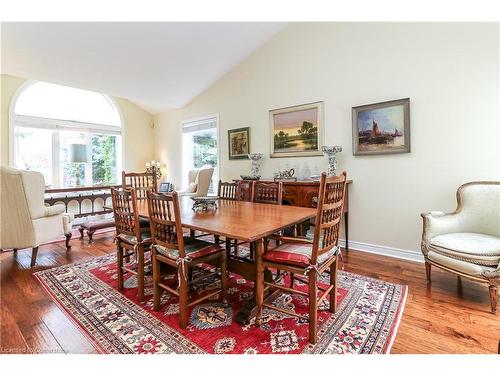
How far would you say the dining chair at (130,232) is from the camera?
2.15 m

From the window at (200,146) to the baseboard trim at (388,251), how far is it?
9.48ft

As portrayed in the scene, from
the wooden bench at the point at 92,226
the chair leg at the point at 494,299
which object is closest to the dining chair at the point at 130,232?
the wooden bench at the point at 92,226

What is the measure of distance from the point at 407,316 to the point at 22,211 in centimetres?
388

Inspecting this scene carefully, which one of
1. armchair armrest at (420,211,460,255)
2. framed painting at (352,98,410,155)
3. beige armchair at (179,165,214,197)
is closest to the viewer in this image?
armchair armrest at (420,211,460,255)

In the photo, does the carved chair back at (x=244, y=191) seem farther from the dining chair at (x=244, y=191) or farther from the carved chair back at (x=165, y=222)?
the carved chair back at (x=165, y=222)

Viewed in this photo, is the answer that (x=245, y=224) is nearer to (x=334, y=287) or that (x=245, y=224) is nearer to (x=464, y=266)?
(x=334, y=287)

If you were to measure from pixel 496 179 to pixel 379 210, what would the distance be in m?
1.12

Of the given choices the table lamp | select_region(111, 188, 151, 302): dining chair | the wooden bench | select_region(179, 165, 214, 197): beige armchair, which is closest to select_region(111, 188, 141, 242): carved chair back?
select_region(111, 188, 151, 302): dining chair

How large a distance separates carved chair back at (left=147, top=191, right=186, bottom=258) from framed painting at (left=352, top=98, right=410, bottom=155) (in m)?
2.54

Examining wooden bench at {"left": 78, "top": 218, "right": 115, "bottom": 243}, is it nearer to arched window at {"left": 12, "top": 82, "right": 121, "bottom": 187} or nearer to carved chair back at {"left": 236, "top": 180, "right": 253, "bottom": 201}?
arched window at {"left": 12, "top": 82, "right": 121, "bottom": 187}

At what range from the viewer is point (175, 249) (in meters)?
1.85

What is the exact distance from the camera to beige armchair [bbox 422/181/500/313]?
199 cm
